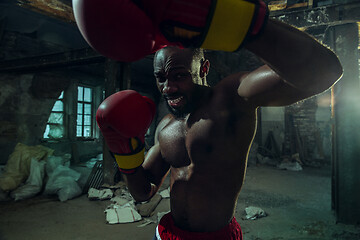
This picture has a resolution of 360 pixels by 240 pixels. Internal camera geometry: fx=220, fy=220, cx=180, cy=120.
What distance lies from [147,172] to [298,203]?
3.43 meters

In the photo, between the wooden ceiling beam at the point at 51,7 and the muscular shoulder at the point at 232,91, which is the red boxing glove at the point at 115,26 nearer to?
the muscular shoulder at the point at 232,91

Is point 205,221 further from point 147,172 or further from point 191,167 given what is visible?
point 147,172

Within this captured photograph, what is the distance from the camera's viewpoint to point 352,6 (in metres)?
2.90

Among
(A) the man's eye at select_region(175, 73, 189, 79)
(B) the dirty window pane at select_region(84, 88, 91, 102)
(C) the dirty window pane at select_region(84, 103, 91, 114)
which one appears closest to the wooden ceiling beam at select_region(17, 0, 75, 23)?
(A) the man's eye at select_region(175, 73, 189, 79)

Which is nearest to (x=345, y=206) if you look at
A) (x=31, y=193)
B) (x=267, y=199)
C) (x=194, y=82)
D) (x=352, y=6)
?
(x=267, y=199)

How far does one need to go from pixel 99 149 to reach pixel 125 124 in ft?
24.2

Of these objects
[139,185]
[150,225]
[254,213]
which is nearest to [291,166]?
[254,213]

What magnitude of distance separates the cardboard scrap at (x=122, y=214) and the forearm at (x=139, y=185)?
195 cm

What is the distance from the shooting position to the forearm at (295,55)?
561 millimetres

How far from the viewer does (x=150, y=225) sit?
9.80 ft

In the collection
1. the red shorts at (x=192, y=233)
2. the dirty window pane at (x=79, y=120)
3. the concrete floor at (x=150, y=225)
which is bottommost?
the concrete floor at (x=150, y=225)

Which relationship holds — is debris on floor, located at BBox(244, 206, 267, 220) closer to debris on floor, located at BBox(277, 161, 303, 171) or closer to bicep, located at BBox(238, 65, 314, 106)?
bicep, located at BBox(238, 65, 314, 106)

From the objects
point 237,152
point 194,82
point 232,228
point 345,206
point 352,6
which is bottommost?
point 345,206

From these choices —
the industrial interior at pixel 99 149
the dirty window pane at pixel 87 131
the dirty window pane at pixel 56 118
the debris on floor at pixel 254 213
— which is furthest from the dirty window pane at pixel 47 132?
the debris on floor at pixel 254 213
